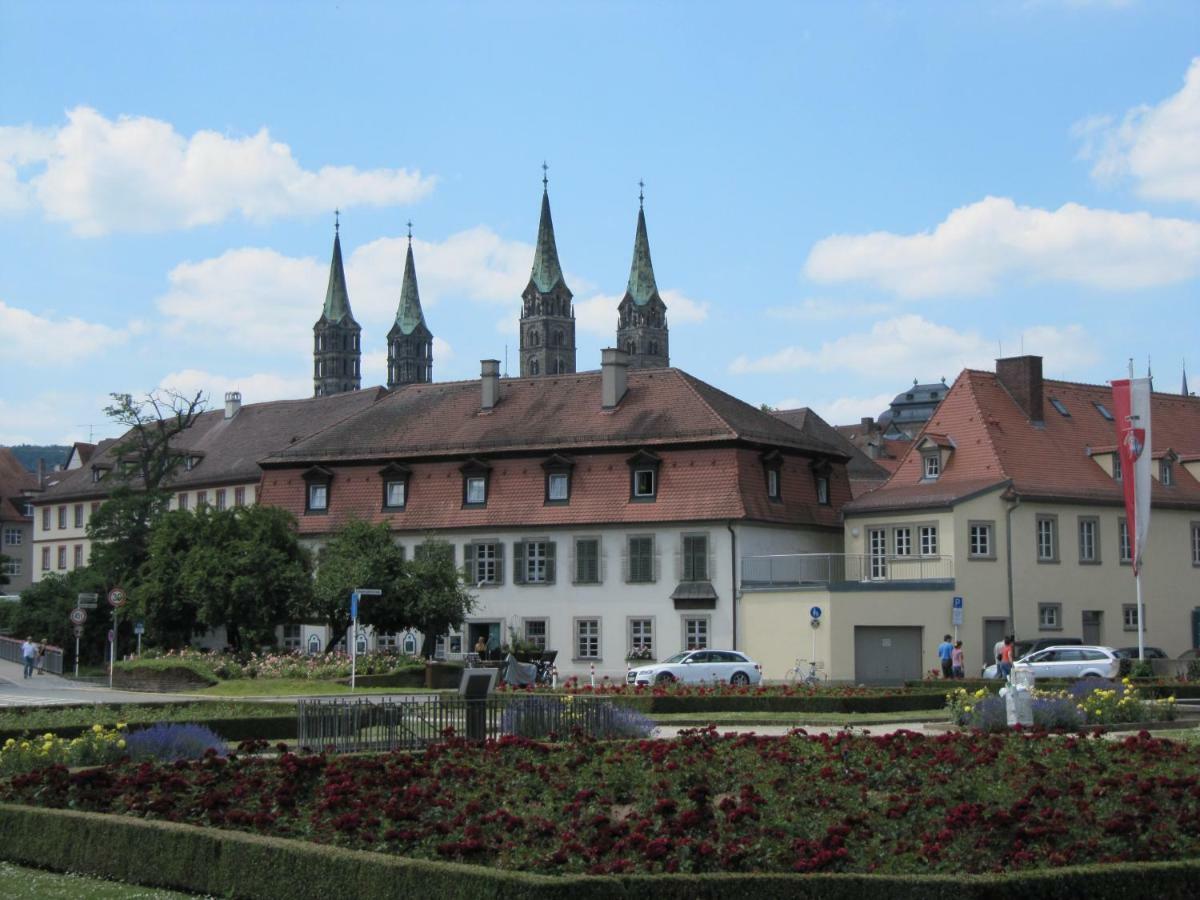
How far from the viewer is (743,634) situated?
2317 inches

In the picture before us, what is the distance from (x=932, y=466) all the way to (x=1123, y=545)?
7251mm

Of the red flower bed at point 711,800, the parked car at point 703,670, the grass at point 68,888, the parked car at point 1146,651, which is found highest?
the parked car at point 1146,651

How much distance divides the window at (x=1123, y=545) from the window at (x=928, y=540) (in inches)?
305

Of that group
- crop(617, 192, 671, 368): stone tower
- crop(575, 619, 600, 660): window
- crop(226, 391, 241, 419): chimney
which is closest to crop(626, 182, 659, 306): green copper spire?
crop(617, 192, 671, 368): stone tower

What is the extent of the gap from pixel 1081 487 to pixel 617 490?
15.5 meters

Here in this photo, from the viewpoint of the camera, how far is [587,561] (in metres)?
61.9

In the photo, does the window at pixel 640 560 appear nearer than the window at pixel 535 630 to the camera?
Yes

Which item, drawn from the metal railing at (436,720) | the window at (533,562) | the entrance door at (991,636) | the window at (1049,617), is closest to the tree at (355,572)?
the window at (533,562)

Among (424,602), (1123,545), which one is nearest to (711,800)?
(424,602)

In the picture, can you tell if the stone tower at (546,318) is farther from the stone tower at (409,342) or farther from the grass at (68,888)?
the grass at (68,888)

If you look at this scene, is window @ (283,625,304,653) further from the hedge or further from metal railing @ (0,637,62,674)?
the hedge

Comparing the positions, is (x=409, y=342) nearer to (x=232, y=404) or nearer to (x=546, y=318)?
A: (x=546, y=318)

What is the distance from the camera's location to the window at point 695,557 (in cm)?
5972

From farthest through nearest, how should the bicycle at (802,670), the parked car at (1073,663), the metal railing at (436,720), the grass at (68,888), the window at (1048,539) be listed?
the window at (1048,539) < the bicycle at (802,670) < the parked car at (1073,663) < the metal railing at (436,720) < the grass at (68,888)
